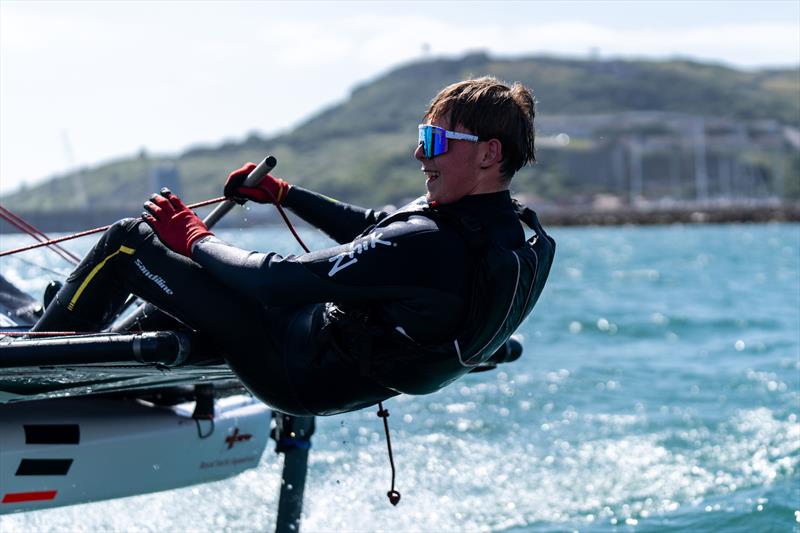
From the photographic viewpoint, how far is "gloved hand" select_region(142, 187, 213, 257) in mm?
3525

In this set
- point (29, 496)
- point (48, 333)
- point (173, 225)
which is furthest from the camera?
point (29, 496)

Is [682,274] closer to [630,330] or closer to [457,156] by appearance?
[630,330]

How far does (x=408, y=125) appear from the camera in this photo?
520ft

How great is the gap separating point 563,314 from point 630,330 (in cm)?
344

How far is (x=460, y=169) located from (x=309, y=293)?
55cm

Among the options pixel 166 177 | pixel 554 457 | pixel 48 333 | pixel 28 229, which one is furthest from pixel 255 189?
pixel 166 177

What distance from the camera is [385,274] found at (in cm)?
328

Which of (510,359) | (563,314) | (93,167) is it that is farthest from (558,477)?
(93,167)

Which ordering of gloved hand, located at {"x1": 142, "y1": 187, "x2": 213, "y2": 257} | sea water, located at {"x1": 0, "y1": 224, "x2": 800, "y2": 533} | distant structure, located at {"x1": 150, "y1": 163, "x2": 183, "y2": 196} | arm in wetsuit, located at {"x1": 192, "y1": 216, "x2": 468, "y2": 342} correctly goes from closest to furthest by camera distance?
arm in wetsuit, located at {"x1": 192, "y1": 216, "x2": 468, "y2": 342} → gloved hand, located at {"x1": 142, "y1": 187, "x2": 213, "y2": 257} → sea water, located at {"x1": 0, "y1": 224, "x2": 800, "y2": 533} → distant structure, located at {"x1": 150, "y1": 163, "x2": 183, "y2": 196}

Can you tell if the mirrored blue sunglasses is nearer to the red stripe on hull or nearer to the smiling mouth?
the smiling mouth

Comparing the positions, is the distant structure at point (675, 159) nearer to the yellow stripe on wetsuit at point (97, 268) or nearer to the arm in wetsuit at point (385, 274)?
the yellow stripe on wetsuit at point (97, 268)

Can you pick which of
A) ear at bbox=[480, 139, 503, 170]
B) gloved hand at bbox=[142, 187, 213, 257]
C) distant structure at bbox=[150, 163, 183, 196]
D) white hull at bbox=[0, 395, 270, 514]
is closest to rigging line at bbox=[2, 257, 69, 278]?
white hull at bbox=[0, 395, 270, 514]

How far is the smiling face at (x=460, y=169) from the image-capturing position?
11.0ft

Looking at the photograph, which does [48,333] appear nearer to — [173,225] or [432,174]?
[173,225]
